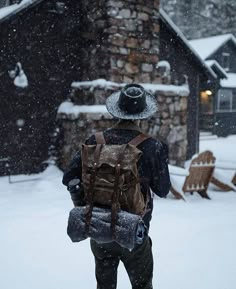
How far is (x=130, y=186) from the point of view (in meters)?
2.55

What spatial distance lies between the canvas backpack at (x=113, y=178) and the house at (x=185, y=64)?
9205 millimetres

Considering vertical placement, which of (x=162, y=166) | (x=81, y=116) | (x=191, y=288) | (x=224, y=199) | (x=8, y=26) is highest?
(x=8, y=26)

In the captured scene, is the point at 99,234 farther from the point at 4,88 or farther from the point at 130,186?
the point at 4,88

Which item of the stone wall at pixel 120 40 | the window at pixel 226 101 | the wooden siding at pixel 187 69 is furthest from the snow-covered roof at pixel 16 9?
the window at pixel 226 101

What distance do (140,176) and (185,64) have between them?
10948 millimetres

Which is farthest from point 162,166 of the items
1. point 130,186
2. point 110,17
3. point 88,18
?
point 88,18

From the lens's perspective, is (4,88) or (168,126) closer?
(4,88)

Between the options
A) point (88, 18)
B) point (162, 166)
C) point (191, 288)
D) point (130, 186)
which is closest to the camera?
point (130, 186)

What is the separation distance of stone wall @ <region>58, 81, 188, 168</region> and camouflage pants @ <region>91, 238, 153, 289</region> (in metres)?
5.85

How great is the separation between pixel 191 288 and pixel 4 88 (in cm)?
658

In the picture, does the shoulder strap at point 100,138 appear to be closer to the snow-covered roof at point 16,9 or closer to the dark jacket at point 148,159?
the dark jacket at point 148,159

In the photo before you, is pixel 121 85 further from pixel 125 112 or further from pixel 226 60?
pixel 226 60

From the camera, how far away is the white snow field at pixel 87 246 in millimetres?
4000

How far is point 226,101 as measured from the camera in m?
28.0
